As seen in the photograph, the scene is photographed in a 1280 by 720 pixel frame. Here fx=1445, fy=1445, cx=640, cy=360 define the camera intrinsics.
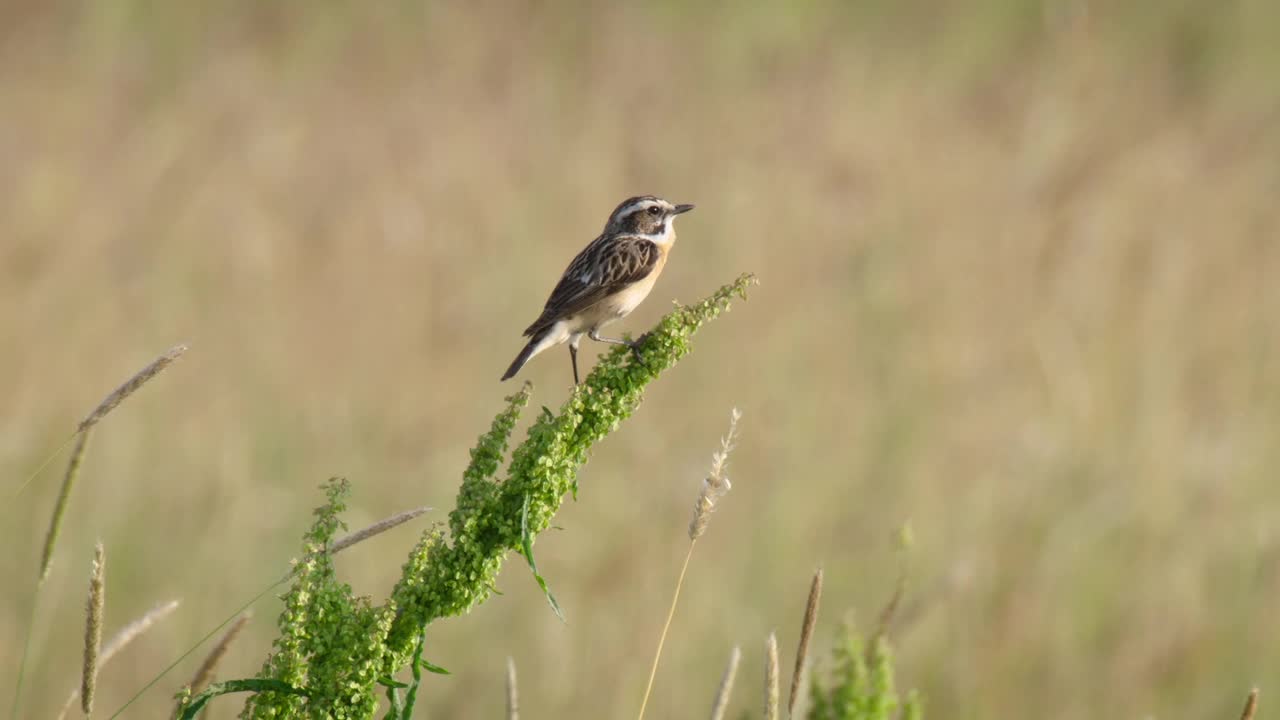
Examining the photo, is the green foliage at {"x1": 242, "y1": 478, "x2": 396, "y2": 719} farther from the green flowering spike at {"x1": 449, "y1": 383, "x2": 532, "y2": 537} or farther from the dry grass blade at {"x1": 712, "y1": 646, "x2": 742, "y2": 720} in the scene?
the dry grass blade at {"x1": 712, "y1": 646, "x2": 742, "y2": 720}

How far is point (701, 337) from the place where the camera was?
27.9 feet

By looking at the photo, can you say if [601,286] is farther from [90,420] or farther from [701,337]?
[701,337]

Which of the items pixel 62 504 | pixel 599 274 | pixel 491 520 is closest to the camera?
pixel 491 520

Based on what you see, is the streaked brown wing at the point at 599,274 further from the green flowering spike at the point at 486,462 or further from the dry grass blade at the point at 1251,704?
the dry grass blade at the point at 1251,704

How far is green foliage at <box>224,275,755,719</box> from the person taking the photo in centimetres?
228

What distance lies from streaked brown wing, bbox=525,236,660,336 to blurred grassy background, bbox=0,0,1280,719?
187cm

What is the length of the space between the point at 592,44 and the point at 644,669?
6.92 m

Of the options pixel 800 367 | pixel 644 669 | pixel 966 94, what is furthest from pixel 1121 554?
pixel 966 94

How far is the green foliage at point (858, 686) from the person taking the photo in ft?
9.17

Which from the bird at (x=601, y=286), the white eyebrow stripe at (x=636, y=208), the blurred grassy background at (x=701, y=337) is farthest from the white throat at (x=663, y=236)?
the blurred grassy background at (x=701, y=337)

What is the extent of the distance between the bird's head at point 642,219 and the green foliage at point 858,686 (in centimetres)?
293

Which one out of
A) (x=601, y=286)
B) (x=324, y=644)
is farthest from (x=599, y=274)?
(x=324, y=644)

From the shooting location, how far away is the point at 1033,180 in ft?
33.7

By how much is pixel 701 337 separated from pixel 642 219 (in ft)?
9.45
